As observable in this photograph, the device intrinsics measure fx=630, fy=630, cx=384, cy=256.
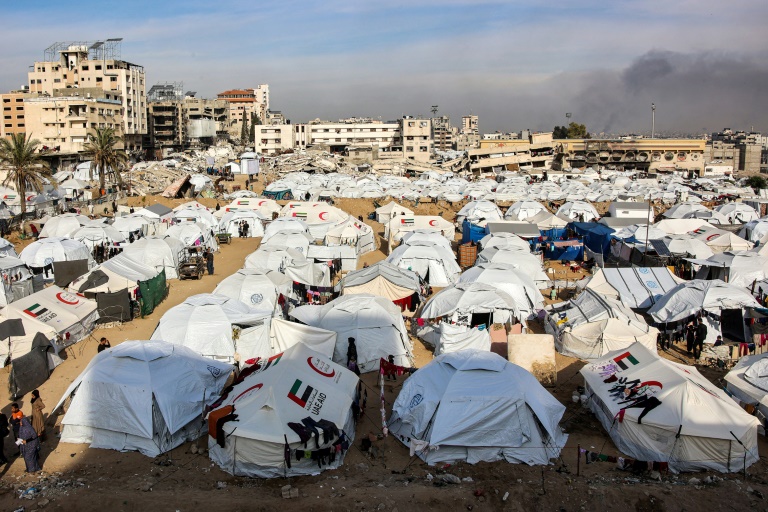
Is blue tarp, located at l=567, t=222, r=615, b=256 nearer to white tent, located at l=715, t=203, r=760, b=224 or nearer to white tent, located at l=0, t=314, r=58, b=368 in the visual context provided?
white tent, located at l=715, t=203, r=760, b=224

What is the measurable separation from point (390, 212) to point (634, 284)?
1862 centimetres

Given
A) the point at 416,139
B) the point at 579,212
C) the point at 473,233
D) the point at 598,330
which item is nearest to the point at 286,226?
the point at 473,233

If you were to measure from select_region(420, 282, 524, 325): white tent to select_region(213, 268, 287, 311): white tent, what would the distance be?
4.06 meters

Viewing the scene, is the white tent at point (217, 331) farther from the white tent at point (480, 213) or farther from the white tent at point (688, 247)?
the white tent at point (480, 213)

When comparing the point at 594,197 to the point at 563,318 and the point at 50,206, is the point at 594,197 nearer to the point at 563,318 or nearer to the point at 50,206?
the point at 563,318

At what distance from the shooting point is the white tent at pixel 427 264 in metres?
21.5

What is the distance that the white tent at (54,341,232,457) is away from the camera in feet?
34.4

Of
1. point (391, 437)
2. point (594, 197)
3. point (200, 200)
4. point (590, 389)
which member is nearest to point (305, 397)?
point (391, 437)

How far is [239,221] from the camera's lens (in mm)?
32312

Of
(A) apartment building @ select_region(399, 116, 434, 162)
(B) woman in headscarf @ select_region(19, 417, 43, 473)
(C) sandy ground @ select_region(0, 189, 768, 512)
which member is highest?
(A) apartment building @ select_region(399, 116, 434, 162)

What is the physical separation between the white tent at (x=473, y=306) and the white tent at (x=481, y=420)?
512 cm

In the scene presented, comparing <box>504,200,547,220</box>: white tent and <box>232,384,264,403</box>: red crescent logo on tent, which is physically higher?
<box>504,200,547,220</box>: white tent

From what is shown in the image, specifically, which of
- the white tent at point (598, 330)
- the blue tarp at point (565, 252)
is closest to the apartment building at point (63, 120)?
the blue tarp at point (565, 252)

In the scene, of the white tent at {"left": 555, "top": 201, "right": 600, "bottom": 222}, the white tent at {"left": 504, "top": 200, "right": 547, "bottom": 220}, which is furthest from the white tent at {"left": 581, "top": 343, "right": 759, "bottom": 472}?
the white tent at {"left": 555, "top": 201, "right": 600, "bottom": 222}
